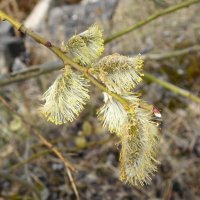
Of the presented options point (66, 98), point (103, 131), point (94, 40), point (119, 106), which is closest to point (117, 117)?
point (119, 106)

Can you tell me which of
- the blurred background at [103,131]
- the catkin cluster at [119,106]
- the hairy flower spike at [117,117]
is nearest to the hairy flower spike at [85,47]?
the catkin cluster at [119,106]

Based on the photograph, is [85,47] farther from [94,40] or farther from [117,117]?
[117,117]

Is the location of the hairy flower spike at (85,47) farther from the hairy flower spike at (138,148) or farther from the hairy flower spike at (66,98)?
the hairy flower spike at (138,148)

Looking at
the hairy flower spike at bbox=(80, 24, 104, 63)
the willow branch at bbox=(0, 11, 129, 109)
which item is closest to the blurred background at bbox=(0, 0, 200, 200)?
the hairy flower spike at bbox=(80, 24, 104, 63)

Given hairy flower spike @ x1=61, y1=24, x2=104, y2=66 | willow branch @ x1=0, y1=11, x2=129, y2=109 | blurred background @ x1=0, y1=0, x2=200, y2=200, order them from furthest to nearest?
1. blurred background @ x1=0, y1=0, x2=200, y2=200
2. hairy flower spike @ x1=61, y1=24, x2=104, y2=66
3. willow branch @ x1=0, y1=11, x2=129, y2=109

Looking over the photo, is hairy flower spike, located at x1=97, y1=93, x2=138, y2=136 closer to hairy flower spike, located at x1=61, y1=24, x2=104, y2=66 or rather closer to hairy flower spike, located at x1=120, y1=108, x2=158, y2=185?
hairy flower spike, located at x1=120, y1=108, x2=158, y2=185

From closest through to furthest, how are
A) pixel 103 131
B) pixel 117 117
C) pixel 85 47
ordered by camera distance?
pixel 117 117 < pixel 85 47 < pixel 103 131

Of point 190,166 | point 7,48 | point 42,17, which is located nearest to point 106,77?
point 190,166
